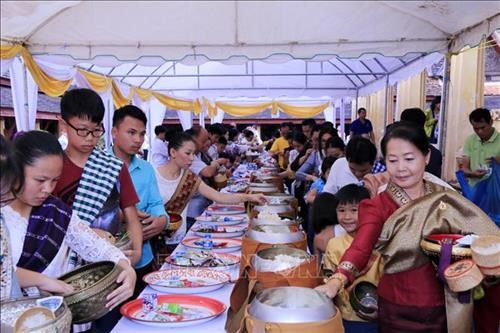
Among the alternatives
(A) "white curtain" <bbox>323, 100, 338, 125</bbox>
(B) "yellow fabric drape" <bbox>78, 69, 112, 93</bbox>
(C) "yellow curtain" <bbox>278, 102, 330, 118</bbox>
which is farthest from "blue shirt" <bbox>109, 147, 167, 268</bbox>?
(A) "white curtain" <bbox>323, 100, 338, 125</bbox>

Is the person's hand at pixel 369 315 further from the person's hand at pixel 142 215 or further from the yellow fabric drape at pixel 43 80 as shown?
the yellow fabric drape at pixel 43 80

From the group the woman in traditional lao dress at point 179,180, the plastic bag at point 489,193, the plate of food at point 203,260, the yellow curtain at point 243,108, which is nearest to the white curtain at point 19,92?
the woman in traditional lao dress at point 179,180

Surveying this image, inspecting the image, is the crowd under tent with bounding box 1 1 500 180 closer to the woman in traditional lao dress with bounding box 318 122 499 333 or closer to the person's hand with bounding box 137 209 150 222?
the person's hand with bounding box 137 209 150 222

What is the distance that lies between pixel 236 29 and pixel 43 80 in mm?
2371

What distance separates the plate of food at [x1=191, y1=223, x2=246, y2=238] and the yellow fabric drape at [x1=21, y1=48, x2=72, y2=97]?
103 inches

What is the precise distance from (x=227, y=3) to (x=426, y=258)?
10.1ft

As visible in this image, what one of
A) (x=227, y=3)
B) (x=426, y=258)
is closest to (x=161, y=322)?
(x=426, y=258)

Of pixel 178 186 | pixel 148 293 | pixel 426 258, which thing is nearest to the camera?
pixel 426 258

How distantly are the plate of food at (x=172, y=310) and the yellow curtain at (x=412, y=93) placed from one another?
7.36m

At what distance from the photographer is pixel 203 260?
7.55 feet

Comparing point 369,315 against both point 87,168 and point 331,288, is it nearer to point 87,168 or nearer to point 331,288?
point 331,288

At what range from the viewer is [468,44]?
3975 millimetres

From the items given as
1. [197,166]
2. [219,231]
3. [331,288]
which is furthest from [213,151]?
[331,288]

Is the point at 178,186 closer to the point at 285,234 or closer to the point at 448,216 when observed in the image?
the point at 285,234
